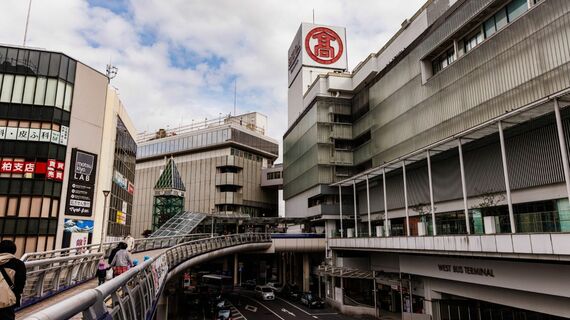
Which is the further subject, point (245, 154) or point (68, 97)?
point (245, 154)

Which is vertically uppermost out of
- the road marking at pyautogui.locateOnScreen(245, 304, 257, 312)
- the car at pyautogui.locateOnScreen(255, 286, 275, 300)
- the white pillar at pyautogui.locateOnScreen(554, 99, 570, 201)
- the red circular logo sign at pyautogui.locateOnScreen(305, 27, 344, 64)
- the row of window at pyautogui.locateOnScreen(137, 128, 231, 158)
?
the red circular logo sign at pyautogui.locateOnScreen(305, 27, 344, 64)

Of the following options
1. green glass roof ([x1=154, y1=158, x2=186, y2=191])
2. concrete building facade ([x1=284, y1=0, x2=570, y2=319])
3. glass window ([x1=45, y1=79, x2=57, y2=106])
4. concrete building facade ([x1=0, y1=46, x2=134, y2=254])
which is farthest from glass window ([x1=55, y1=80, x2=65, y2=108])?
green glass roof ([x1=154, y1=158, x2=186, y2=191])

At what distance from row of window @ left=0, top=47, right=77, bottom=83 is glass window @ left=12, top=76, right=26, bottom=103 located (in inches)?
19.9

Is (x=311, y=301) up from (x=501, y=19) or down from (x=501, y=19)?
down

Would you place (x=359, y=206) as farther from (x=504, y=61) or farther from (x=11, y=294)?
(x=11, y=294)

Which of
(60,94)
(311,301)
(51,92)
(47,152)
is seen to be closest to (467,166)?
(311,301)

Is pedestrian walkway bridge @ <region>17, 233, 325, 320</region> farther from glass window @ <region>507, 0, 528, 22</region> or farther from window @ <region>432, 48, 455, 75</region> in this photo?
window @ <region>432, 48, 455, 75</region>

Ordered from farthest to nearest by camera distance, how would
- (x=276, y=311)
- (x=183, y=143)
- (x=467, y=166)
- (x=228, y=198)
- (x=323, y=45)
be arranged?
(x=183, y=143), (x=228, y=198), (x=323, y=45), (x=276, y=311), (x=467, y=166)

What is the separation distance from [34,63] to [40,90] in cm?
235

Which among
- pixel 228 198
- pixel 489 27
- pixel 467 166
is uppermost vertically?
pixel 489 27

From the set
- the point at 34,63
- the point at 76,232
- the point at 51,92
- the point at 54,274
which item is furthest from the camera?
the point at 76,232

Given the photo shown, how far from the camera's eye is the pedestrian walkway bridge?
11.1 ft

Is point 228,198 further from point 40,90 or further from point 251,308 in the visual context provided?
point 40,90

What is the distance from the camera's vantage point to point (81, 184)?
33.7 metres
